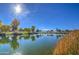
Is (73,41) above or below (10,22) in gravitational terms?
below

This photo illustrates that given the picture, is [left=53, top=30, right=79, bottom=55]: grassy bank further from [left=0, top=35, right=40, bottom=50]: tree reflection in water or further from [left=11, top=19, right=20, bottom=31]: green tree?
[left=11, top=19, right=20, bottom=31]: green tree

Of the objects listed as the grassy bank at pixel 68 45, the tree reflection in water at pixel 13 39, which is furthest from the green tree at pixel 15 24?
the grassy bank at pixel 68 45

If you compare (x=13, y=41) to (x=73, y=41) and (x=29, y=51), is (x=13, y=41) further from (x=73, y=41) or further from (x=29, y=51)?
(x=73, y=41)

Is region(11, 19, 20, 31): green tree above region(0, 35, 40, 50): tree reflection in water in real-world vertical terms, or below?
above

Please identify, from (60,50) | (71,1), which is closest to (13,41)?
(60,50)

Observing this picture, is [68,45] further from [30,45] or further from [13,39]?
[13,39]

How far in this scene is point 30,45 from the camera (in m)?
1.95

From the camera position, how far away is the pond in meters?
1.95

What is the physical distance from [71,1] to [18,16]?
61 cm

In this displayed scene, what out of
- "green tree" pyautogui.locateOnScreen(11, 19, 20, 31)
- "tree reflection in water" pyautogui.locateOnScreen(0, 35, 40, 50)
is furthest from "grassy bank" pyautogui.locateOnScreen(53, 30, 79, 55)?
"green tree" pyautogui.locateOnScreen(11, 19, 20, 31)

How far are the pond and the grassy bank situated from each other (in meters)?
0.06

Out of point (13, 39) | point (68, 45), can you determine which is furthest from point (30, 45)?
point (68, 45)

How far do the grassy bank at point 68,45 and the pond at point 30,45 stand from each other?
0.18 ft
